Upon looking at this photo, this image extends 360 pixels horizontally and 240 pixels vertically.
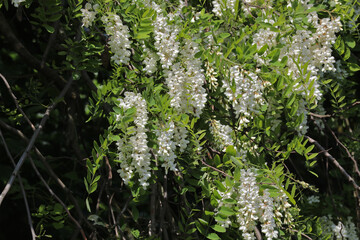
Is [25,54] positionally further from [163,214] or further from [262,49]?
[262,49]

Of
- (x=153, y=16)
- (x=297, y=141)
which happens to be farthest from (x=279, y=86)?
(x=153, y=16)

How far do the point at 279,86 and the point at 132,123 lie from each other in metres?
0.63

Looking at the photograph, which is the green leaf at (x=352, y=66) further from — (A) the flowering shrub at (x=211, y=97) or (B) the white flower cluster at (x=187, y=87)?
(B) the white flower cluster at (x=187, y=87)

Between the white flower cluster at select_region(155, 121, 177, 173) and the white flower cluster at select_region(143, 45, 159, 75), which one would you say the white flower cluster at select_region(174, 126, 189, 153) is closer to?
the white flower cluster at select_region(155, 121, 177, 173)

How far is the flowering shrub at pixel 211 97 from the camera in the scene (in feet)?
6.14

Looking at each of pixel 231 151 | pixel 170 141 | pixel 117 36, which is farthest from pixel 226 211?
pixel 117 36

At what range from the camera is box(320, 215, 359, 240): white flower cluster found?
105 inches

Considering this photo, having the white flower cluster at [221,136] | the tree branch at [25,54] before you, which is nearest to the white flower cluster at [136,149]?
the white flower cluster at [221,136]

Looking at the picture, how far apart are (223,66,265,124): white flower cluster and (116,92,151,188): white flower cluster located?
1.17 ft

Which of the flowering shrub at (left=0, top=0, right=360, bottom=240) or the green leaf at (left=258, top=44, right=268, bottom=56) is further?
the green leaf at (left=258, top=44, right=268, bottom=56)

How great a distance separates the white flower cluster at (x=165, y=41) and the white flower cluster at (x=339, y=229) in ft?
4.40

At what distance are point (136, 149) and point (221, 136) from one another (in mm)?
448

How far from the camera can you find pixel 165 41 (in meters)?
1.96

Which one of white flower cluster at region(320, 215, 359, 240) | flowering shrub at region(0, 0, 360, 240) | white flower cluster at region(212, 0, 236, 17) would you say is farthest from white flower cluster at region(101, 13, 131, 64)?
white flower cluster at region(320, 215, 359, 240)
